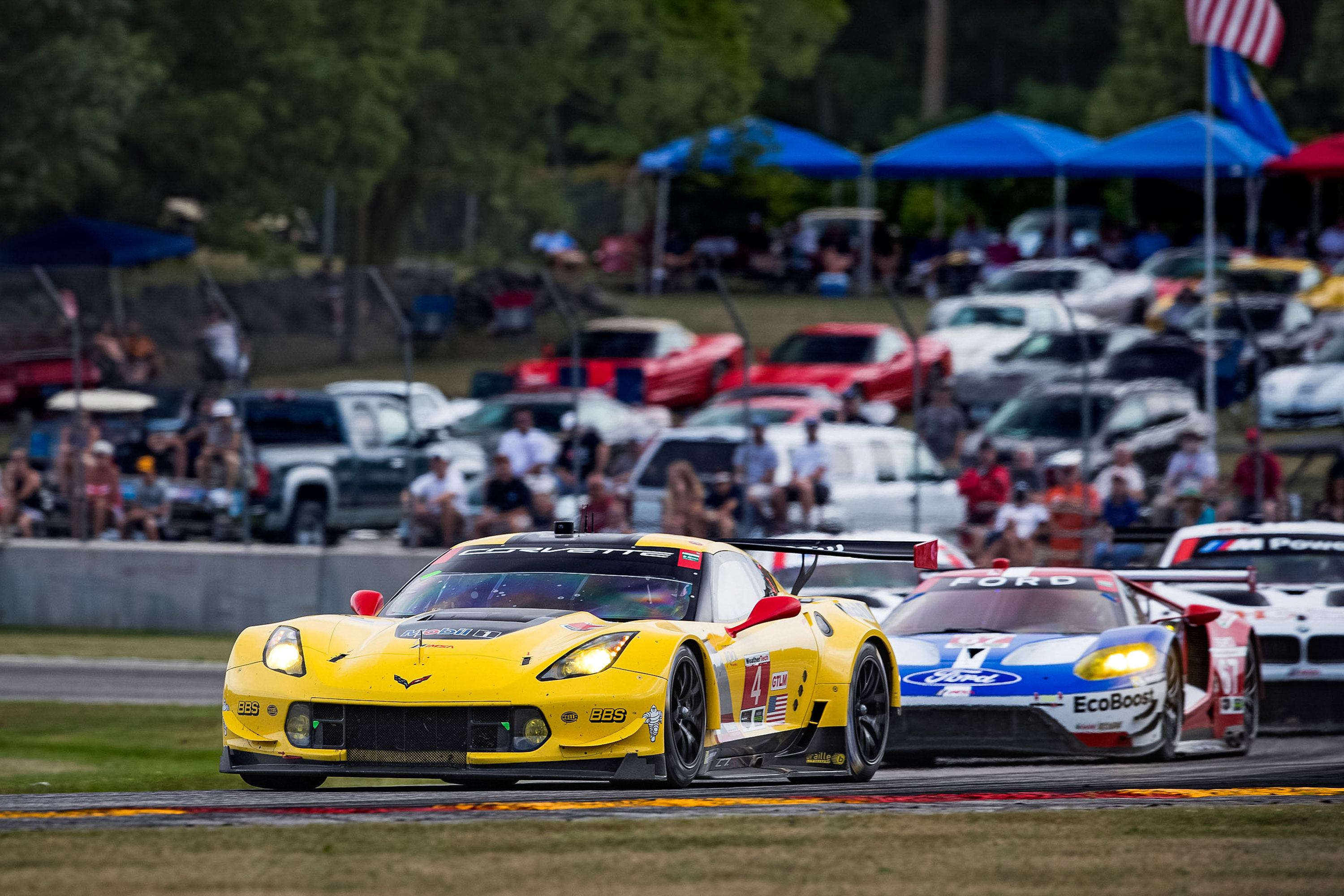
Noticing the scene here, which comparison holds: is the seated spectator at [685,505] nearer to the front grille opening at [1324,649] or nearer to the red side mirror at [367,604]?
the front grille opening at [1324,649]

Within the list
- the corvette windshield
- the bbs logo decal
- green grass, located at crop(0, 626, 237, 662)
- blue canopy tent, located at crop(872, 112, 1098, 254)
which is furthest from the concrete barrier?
blue canopy tent, located at crop(872, 112, 1098, 254)

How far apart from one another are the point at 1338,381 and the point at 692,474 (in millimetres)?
9439

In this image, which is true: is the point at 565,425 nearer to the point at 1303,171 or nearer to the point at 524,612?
the point at 524,612

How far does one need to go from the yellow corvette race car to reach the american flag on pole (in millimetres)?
15206

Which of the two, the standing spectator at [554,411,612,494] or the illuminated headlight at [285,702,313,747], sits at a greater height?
the standing spectator at [554,411,612,494]

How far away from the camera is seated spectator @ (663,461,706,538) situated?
19922 mm

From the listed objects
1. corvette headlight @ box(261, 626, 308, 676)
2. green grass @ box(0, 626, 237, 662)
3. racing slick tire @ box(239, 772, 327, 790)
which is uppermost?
corvette headlight @ box(261, 626, 308, 676)

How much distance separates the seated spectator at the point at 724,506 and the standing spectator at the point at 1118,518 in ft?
10.4

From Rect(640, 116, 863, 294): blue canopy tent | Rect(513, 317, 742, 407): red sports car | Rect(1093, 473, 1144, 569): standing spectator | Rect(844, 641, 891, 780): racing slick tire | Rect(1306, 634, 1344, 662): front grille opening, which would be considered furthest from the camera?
Rect(640, 116, 863, 294): blue canopy tent

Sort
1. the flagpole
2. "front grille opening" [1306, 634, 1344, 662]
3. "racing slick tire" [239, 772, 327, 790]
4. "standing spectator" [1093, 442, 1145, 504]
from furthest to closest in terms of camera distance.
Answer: the flagpole, "standing spectator" [1093, 442, 1145, 504], "front grille opening" [1306, 634, 1344, 662], "racing slick tire" [239, 772, 327, 790]

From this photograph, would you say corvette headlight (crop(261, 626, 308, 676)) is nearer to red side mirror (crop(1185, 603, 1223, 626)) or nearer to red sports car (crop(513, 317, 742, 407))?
red side mirror (crop(1185, 603, 1223, 626))

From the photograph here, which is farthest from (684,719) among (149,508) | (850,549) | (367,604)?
(149,508)

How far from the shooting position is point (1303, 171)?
127 ft

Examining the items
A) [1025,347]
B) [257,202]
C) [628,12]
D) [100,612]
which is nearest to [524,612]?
[100,612]
